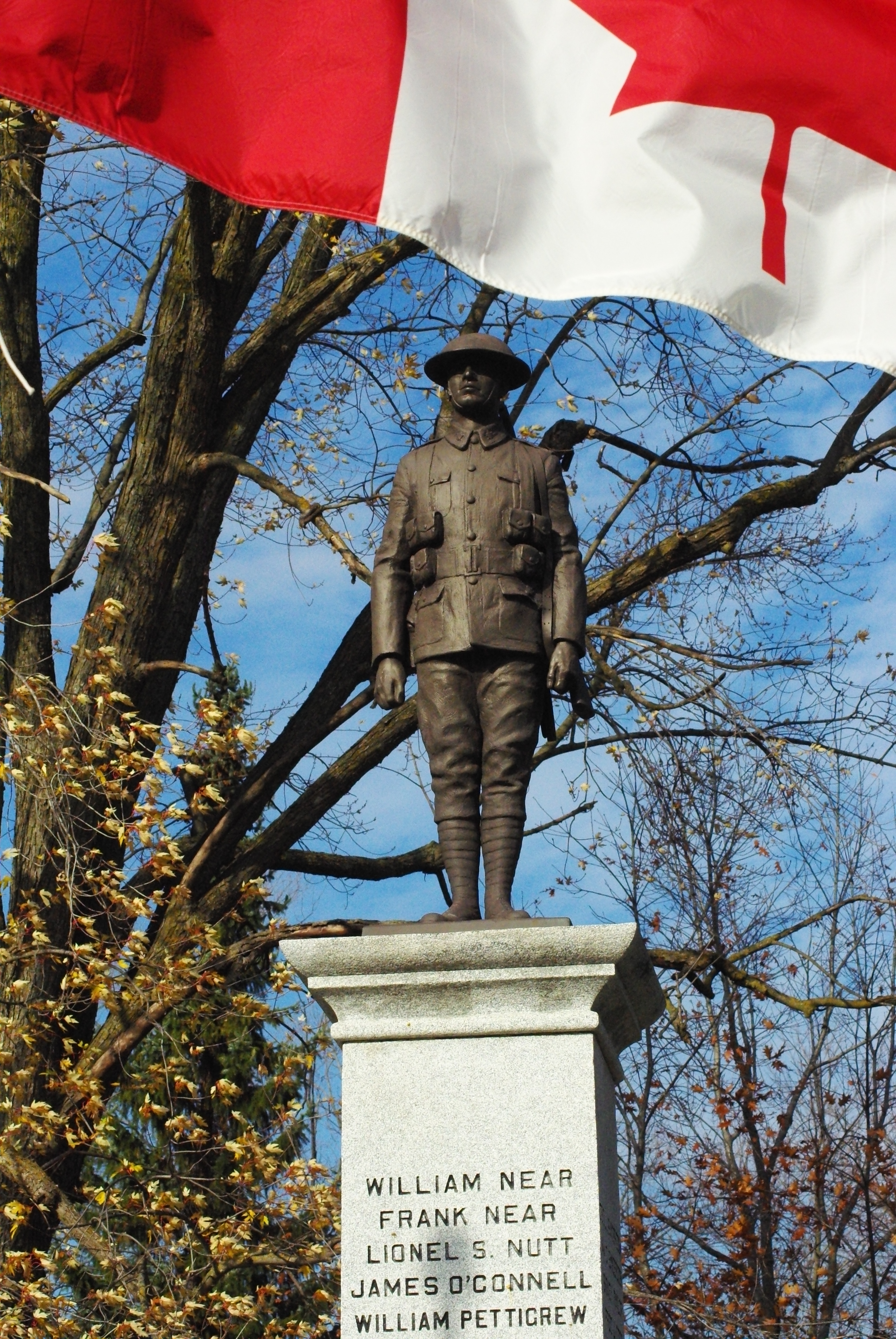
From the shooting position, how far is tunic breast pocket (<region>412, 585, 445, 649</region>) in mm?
6422

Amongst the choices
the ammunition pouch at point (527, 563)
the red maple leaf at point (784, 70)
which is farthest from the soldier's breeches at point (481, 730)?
the red maple leaf at point (784, 70)

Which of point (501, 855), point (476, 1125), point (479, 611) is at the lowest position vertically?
point (476, 1125)

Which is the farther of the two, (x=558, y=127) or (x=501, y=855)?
(x=501, y=855)

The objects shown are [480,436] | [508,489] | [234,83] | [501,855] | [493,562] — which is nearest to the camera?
[234,83]

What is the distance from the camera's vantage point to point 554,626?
643 centimetres

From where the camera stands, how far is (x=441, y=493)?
21.6 ft

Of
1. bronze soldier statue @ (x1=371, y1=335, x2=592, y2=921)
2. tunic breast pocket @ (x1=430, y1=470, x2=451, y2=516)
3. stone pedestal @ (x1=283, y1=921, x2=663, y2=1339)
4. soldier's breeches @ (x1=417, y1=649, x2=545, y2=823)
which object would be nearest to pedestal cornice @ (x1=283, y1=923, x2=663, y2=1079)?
stone pedestal @ (x1=283, y1=921, x2=663, y2=1339)

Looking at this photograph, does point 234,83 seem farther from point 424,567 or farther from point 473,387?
point 424,567

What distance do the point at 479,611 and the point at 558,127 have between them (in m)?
1.61

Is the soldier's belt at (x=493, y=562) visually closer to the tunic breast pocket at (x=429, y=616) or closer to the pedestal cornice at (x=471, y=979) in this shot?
the tunic breast pocket at (x=429, y=616)

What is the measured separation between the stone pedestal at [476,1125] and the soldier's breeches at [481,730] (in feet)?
1.84

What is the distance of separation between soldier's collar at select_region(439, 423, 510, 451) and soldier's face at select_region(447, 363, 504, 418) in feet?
0.22

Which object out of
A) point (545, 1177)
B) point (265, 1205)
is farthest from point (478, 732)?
point (265, 1205)

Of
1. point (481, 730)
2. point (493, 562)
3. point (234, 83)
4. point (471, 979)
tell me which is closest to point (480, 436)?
point (493, 562)
